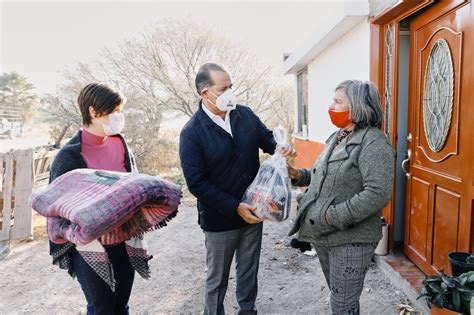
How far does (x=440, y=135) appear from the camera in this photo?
291 centimetres

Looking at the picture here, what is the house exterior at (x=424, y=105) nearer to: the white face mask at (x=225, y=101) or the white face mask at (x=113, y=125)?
the white face mask at (x=225, y=101)

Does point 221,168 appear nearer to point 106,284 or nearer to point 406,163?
point 106,284

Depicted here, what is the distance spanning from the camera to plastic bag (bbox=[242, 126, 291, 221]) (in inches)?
84.9

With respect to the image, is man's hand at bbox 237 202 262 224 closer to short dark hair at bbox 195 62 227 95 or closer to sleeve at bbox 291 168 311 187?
sleeve at bbox 291 168 311 187

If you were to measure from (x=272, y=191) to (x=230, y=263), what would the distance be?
0.67m

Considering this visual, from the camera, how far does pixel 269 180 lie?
2197 mm

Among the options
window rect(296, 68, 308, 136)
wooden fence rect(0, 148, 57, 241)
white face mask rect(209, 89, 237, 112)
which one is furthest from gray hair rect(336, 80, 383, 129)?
window rect(296, 68, 308, 136)

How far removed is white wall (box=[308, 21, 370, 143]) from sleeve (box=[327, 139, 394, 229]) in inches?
99.6

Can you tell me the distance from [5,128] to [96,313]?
29.5 meters

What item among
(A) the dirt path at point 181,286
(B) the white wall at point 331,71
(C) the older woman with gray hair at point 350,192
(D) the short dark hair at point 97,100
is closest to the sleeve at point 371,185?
(C) the older woman with gray hair at point 350,192

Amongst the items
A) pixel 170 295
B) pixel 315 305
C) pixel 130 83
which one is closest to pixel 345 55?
pixel 315 305

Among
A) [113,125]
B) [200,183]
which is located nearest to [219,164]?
[200,183]

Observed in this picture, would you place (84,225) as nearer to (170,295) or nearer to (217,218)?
(217,218)

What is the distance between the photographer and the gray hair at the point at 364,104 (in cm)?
186
